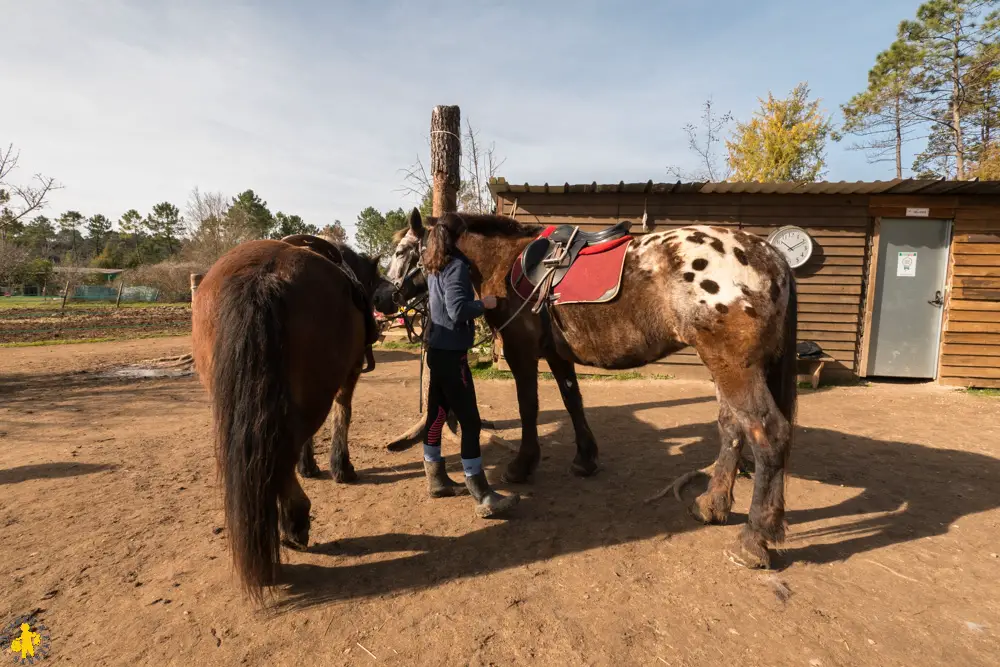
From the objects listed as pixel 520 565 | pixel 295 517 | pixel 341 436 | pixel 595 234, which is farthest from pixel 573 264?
pixel 295 517

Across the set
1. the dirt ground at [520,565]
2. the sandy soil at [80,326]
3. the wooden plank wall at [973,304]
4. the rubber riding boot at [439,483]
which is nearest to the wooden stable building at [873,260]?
the wooden plank wall at [973,304]

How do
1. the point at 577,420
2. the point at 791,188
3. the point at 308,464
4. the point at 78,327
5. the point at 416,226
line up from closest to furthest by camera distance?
the point at 416,226 → the point at 308,464 → the point at 577,420 → the point at 791,188 → the point at 78,327

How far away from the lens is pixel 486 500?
2.87 m

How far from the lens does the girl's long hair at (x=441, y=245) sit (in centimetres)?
282

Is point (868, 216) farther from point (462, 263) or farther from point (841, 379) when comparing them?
point (462, 263)

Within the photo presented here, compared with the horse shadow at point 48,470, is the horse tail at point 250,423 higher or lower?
higher

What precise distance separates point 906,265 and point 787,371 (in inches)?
256

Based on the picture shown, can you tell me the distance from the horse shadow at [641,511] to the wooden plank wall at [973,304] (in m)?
3.96

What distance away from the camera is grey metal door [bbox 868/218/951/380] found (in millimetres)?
7055

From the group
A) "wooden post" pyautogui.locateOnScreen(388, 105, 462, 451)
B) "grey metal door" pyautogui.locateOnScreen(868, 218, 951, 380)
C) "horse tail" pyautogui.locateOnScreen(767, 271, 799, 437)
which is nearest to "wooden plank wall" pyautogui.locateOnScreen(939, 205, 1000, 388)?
"grey metal door" pyautogui.locateOnScreen(868, 218, 951, 380)

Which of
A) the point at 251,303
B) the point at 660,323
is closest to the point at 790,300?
the point at 660,323

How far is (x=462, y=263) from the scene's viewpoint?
281 centimetres

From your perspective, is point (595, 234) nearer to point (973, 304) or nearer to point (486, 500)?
point (486, 500)

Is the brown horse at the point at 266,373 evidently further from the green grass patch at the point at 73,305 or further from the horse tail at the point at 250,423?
the green grass patch at the point at 73,305
